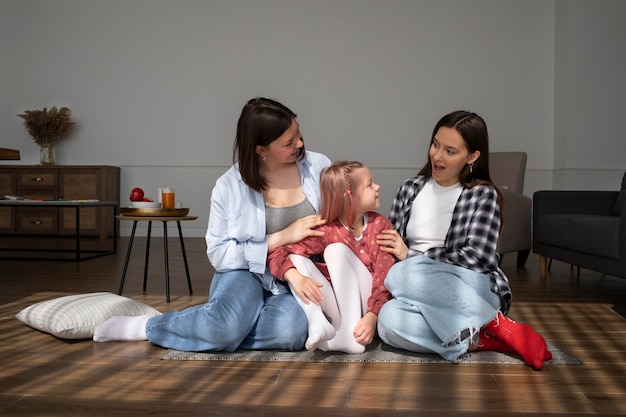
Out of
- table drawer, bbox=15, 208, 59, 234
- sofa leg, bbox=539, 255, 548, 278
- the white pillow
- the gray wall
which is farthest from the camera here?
the gray wall

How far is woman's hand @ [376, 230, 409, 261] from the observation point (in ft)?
6.38

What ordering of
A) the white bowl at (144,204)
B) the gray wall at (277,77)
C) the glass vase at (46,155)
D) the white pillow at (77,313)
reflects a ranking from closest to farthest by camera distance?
the white pillow at (77,313), the white bowl at (144,204), the gray wall at (277,77), the glass vase at (46,155)

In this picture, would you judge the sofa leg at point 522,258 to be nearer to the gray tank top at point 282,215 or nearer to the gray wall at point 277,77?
the gray wall at point 277,77

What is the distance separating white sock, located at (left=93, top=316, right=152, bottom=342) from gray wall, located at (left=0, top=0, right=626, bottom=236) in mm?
4772

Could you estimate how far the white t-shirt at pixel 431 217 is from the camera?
78.5 inches

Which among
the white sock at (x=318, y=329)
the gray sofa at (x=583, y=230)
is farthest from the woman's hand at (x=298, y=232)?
the gray sofa at (x=583, y=230)

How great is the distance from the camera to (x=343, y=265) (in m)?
1.88

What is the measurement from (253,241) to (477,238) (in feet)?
2.36

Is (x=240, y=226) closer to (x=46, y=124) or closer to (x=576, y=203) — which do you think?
(x=576, y=203)

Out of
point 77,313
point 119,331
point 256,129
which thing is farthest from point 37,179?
point 256,129

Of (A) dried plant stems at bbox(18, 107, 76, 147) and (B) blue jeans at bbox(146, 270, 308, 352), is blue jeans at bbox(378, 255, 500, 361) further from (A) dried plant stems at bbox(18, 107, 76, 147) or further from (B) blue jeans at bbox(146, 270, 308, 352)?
(A) dried plant stems at bbox(18, 107, 76, 147)

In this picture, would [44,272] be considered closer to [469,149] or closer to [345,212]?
[345,212]

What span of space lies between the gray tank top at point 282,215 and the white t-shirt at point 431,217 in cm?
35

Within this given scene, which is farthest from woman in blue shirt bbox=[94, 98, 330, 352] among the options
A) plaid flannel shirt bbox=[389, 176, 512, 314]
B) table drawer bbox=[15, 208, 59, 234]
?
table drawer bbox=[15, 208, 59, 234]
